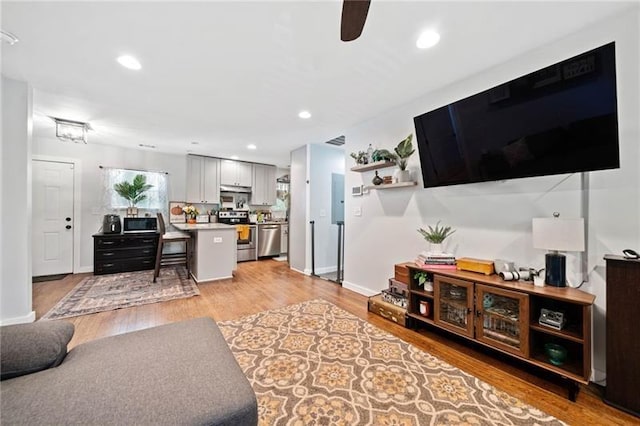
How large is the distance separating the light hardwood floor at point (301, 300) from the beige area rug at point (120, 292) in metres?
0.15

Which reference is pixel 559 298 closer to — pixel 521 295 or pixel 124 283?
pixel 521 295

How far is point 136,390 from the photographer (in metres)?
0.86

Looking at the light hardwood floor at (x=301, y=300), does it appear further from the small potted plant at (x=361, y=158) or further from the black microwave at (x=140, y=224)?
→ the small potted plant at (x=361, y=158)

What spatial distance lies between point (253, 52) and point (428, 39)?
4.59ft

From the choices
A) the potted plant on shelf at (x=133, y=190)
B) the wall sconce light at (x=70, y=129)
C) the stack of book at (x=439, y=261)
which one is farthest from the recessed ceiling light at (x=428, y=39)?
the potted plant on shelf at (x=133, y=190)

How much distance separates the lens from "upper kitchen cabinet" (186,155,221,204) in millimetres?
5676

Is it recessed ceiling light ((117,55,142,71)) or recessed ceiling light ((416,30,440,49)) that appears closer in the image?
recessed ceiling light ((416,30,440,49))

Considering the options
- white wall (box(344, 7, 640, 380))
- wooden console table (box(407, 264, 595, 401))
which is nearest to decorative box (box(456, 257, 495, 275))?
wooden console table (box(407, 264, 595, 401))

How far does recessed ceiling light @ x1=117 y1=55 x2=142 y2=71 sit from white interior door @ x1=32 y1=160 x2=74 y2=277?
387cm

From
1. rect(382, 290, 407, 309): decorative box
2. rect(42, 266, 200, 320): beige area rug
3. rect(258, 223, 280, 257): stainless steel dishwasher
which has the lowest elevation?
rect(42, 266, 200, 320): beige area rug

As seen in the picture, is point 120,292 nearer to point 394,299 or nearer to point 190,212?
point 190,212

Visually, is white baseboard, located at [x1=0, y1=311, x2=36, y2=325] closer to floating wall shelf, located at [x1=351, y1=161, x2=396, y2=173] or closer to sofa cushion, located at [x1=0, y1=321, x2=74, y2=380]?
sofa cushion, located at [x1=0, y1=321, x2=74, y2=380]

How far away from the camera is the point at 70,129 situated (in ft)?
11.8

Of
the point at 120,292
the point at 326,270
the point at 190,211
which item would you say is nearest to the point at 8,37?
the point at 120,292
